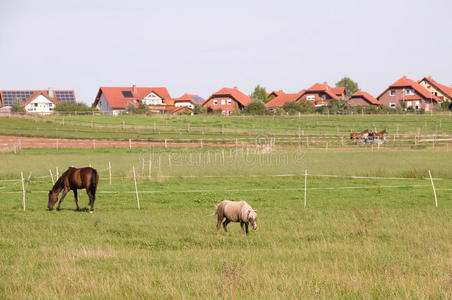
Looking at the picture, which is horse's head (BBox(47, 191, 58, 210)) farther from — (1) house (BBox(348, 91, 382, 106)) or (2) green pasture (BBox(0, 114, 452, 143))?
(1) house (BBox(348, 91, 382, 106))

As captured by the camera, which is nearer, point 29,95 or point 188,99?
point 29,95

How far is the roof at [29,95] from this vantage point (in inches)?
5148

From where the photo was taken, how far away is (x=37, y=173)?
34.8 metres

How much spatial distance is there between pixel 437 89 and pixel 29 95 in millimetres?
103489

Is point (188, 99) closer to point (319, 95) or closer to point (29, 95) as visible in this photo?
point (319, 95)

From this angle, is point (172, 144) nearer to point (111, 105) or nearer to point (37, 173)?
point (37, 173)

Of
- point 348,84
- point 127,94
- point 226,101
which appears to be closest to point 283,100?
point 226,101

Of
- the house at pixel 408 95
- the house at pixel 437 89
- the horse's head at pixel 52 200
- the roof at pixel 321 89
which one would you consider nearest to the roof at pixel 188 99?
the roof at pixel 321 89

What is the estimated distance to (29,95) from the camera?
132750mm

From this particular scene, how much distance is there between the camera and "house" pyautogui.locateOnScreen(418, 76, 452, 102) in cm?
12694

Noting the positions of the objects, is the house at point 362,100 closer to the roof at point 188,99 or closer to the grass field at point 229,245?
the roof at point 188,99

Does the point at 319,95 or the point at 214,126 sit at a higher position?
the point at 319,95

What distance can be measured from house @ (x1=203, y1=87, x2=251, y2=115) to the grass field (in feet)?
313

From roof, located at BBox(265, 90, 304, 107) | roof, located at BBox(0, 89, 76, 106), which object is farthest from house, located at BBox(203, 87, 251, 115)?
roof, located at BBox(0, 89, 76, 106)
